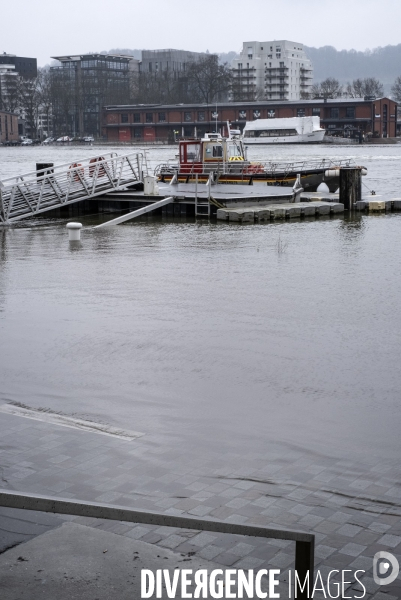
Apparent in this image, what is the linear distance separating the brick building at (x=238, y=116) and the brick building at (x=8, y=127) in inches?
1244

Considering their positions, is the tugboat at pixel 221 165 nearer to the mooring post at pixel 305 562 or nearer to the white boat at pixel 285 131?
the mooring post at pixel 305 562

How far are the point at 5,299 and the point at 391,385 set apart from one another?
833 cm

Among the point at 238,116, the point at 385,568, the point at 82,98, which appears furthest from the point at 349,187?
the point at 82,98

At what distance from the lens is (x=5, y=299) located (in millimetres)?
15570

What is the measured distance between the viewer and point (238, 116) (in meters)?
151

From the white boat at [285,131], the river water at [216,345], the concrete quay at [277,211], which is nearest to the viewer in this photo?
the river water at [216,345]

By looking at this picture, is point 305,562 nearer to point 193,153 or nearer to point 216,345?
point 216,345

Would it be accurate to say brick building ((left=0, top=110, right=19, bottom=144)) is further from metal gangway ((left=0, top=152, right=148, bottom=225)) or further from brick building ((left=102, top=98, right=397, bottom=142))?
metal gangway ((left=0, top=152, right=148, bottom=225))

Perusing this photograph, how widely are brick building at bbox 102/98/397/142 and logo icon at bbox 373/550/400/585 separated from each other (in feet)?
467

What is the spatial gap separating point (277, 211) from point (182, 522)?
2774 cm

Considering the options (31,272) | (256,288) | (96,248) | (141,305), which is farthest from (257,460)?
(96,248)

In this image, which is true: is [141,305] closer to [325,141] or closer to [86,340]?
[86,340]

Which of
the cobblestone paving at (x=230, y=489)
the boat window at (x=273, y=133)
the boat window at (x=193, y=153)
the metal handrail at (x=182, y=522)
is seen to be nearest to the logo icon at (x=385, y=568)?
the cobblestone paving at (x=230, y=489)

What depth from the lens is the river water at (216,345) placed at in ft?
26.6
